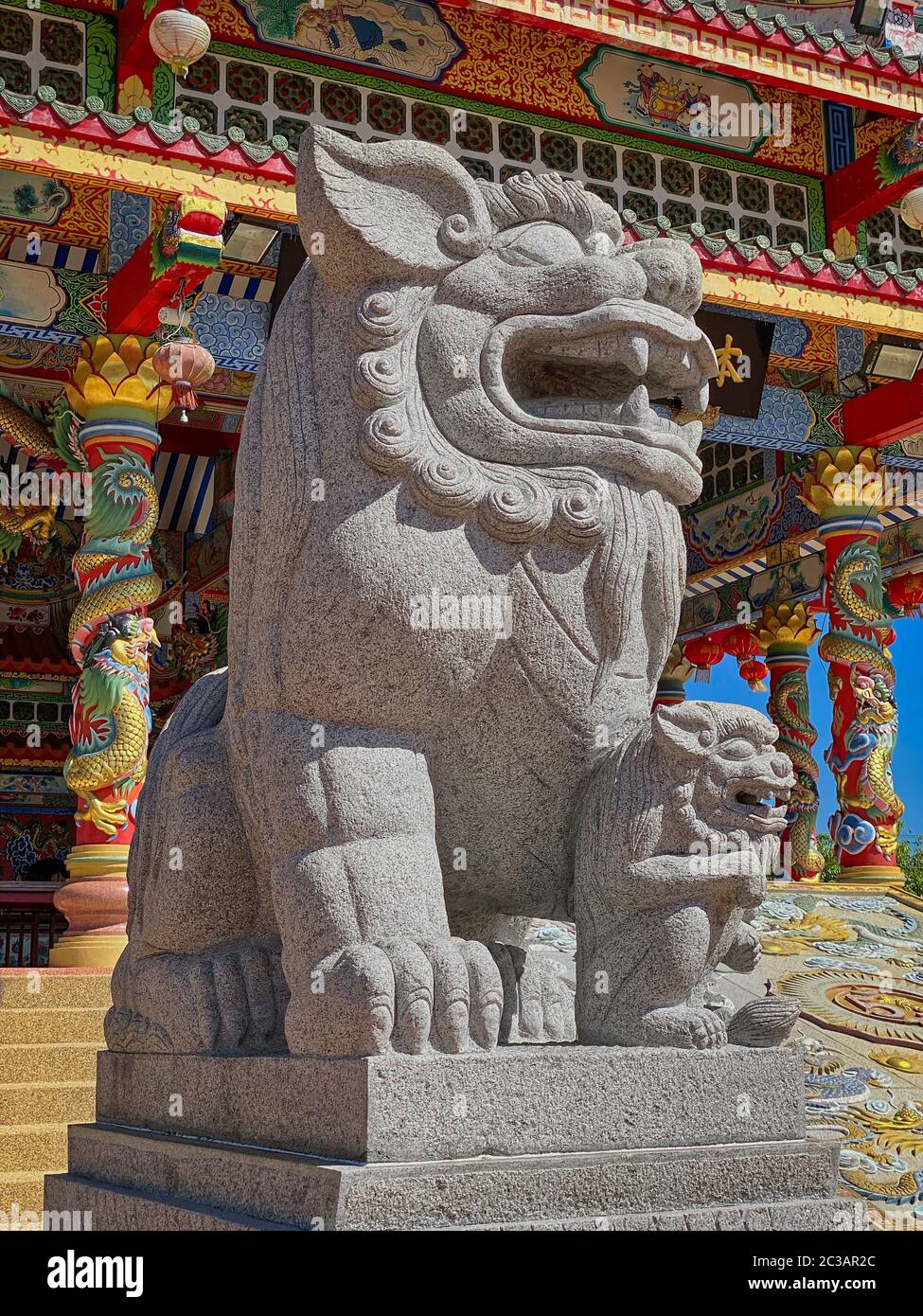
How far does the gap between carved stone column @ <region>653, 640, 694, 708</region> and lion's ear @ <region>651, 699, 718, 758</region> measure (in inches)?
390

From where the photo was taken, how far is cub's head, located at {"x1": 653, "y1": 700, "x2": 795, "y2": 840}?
187 centimetres

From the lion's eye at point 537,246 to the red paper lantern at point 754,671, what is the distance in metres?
10.7

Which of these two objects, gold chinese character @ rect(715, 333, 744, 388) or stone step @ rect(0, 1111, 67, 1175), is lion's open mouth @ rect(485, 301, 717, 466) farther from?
gold chinese character @ rect(715, 333, 744, 388)

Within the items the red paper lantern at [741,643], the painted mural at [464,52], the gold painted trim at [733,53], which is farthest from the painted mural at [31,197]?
the red paper lantern at [741,643]

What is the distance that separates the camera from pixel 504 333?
2.02 meters

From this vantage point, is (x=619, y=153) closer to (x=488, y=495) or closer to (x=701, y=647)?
(x=701, y=647)

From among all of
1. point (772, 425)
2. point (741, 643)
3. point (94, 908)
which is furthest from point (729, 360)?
point (94, 908)

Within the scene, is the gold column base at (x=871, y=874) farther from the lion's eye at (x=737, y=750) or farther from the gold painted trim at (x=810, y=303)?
the lion's eye at (x=737, y=750)

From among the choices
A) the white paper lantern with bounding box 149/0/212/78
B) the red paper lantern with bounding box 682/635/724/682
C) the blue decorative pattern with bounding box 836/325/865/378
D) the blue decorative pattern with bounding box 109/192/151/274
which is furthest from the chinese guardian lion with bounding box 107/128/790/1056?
the red paper lantern with bounding box 682/635/724/682

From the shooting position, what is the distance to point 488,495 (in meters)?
1.93

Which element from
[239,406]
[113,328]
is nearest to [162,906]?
[113,328]

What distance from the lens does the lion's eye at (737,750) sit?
1887 mm
